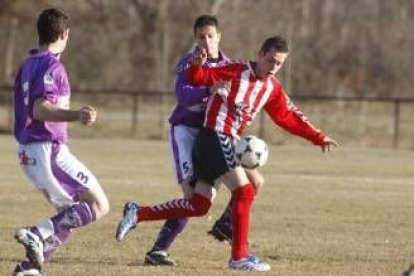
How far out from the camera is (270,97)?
8703 millimetres

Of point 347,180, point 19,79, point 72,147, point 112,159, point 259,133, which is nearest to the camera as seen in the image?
point 19,79

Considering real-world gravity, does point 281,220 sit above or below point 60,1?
below

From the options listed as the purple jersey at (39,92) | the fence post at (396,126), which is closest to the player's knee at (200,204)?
the purple jersey at (39,92)

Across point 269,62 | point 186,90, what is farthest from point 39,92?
point 269,62

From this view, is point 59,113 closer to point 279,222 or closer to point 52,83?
point 52,83

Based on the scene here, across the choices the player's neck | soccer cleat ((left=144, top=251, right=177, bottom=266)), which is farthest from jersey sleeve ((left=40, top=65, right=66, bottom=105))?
soccer cleat ((left=144, top=251, right=177, bottom=266))

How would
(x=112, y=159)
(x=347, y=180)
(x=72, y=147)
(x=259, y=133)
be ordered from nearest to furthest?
1. (x=347, y=180)
2. (x=112, y=159)
3. (x=72, y=147)
4. (x=259, y=133)

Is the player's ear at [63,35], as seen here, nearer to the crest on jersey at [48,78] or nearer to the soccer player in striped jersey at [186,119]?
the crest on jersey at [48,78]

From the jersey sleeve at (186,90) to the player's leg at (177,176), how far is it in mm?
287

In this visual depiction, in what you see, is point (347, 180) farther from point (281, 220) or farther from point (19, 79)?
point (19, 79)

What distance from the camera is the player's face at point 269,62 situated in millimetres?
8312

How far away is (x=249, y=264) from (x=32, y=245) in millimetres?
1666

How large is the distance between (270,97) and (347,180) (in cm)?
853

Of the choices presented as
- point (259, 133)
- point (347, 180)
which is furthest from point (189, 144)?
point (259, 133)
